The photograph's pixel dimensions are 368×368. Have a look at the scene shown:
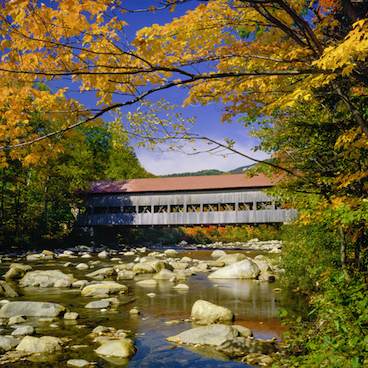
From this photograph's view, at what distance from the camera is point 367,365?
2422mm

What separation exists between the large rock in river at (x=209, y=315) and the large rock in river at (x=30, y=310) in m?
2.74

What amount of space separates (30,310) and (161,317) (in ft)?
8.71

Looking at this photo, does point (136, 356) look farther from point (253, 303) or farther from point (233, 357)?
point (253, 303)

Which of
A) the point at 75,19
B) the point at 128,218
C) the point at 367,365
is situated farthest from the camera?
the point at 128,218

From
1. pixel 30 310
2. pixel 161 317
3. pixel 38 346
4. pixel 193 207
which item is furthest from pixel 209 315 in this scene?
pixel 193 207

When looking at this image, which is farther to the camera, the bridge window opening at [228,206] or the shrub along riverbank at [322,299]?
the bridge window opening at [228,206]

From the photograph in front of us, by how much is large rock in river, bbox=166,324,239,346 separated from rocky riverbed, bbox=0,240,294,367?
2 cm

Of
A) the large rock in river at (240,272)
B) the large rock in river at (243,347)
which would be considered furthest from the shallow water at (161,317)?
the large rock in river at (240,272)

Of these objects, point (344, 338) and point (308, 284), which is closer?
point (344, 338)

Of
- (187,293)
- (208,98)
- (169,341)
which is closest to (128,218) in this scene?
(187,293)

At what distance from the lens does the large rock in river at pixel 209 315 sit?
6.65 m

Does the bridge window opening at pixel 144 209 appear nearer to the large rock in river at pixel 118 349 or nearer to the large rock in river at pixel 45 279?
the large rock in river at pixel 45 279

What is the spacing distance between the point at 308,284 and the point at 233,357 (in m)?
4.14

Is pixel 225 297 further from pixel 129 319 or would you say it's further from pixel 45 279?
pixel 45 279
